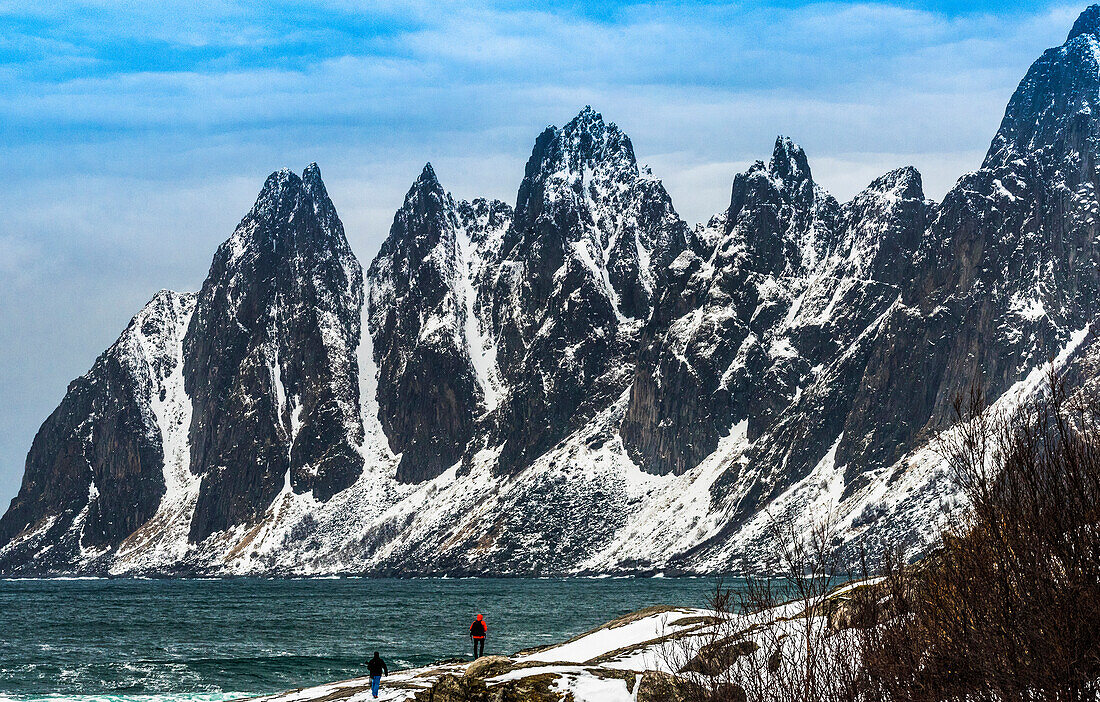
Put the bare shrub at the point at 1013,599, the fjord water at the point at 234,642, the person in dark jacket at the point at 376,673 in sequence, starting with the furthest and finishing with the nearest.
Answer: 1. the fjord water at the point at 234,642
2. the person in dark jacket at the point at 376,673
3. the bare shrub at the point at 1013,599

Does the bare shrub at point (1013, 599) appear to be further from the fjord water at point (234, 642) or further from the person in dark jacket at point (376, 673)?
the fjord water at point (234, 642)

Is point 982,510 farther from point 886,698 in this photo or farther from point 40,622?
point 40,622

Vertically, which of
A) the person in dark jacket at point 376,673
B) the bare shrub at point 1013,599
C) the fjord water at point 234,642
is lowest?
the fjord water at point 234,642

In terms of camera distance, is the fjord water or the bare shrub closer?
the bare shrub

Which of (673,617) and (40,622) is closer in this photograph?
(673,617)

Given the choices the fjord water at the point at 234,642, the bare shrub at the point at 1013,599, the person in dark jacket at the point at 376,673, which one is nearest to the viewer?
the bare shrub at the point at 1013,599

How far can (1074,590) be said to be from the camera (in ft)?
81.9

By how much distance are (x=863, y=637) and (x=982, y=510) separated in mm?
3905

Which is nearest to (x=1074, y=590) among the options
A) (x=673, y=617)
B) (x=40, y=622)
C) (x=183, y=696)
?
(x=673, y=617)

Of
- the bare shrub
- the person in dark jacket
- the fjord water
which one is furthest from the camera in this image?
the fjord water

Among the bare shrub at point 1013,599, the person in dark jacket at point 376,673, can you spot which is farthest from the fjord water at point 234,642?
the bare shrub at point 1013,599

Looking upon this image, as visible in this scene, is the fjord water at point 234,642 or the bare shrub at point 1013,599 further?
the fjord water at point 234,642

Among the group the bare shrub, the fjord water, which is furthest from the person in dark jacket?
the fjord water

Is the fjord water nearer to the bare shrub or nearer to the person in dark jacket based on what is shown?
the person in dark jacket
